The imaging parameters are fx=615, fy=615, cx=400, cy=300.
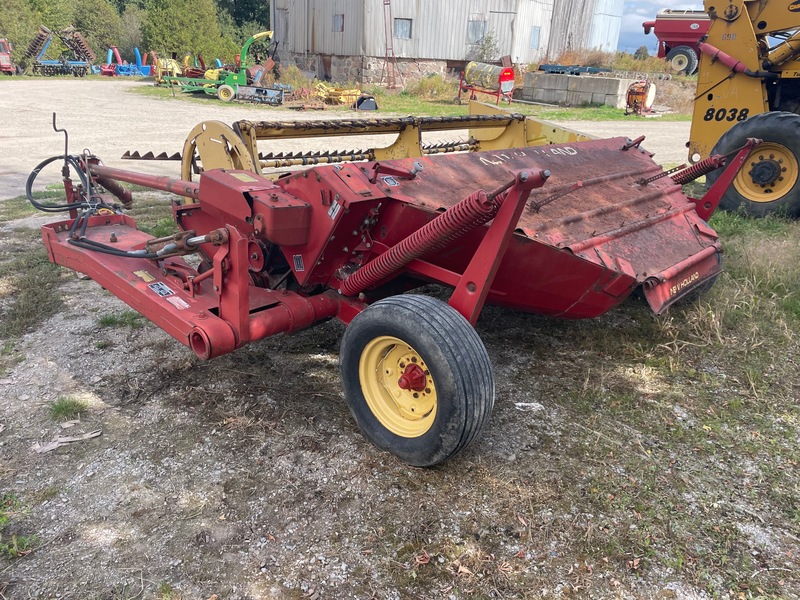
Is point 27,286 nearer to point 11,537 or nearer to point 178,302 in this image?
point 178,302

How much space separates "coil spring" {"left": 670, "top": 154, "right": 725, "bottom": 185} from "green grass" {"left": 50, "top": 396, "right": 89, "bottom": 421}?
4.13m

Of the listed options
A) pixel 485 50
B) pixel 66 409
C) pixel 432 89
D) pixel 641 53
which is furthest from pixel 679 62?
pixel 66 409

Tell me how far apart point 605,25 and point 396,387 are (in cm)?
3420

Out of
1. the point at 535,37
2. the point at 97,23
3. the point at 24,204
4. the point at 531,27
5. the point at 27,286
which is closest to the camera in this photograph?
the point at 27,286

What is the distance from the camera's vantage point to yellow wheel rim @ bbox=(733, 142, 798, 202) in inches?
250

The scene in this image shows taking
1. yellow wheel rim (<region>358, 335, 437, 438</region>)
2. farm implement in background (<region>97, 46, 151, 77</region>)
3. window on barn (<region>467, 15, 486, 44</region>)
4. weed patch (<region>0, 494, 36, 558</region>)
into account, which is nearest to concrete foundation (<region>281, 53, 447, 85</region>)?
window on barn (<region>467, 15, 486, 44</region>)

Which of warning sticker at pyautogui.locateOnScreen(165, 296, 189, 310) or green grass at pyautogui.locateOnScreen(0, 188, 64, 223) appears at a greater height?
warning sticker at pyautogui.locateOnScreen(165, 296, 189, 310)

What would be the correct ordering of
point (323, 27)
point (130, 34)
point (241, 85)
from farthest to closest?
1. point (130, 34)
2. point (323, 27)
3. point (241, 85)

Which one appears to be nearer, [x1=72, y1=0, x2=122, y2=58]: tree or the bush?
the bush

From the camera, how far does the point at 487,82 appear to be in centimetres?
2255

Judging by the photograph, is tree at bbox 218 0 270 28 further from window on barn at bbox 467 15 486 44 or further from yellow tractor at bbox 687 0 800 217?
yellow tractor at bbox 687 0 800 217

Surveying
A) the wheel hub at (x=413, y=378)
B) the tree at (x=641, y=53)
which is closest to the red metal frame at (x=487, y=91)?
the tree at (x=641, y=53)

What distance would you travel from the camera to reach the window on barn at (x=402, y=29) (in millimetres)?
24328

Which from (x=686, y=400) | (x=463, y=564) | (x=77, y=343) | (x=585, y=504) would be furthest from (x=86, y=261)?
(x=686, y=400)
